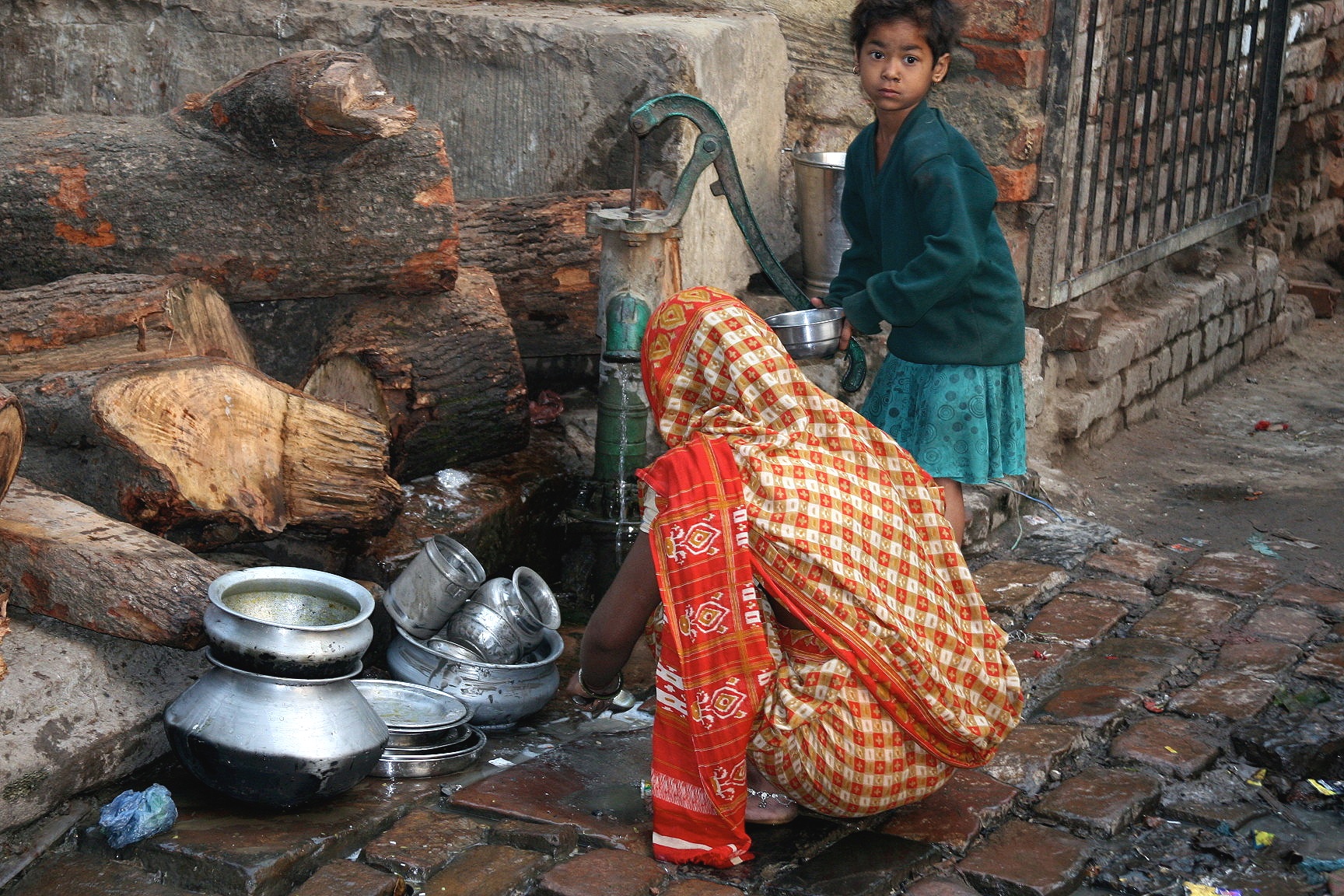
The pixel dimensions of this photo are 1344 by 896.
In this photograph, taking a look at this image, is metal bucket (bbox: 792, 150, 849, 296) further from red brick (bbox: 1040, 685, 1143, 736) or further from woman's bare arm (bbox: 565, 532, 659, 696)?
woman's bare arm (bbox: 565, 532, 659, 696)

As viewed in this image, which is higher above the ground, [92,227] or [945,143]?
[945,143]

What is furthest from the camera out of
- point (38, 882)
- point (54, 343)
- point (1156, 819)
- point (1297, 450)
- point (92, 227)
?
point (1297, 450)

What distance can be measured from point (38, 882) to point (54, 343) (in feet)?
4.42

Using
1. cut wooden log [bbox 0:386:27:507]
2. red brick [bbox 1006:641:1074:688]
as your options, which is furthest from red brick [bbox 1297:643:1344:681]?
cut wooden log [bbox 0:386:27:507]

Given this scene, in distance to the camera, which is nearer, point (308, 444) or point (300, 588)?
point (300, 588)

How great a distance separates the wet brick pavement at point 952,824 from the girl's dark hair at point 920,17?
5.32 ft

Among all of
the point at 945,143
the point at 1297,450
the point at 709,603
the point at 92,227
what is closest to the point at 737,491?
the point at 709,603

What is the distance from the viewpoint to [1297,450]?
549 cm

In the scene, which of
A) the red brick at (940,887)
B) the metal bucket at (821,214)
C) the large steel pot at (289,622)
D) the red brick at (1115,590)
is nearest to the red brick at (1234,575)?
the red brick at (1115,590)

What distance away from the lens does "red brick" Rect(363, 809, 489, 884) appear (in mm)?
2502

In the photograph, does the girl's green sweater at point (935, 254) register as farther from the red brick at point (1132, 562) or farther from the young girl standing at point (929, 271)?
the red brick at point (1132, 562)

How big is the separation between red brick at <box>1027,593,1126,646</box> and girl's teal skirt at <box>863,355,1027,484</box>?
44cm

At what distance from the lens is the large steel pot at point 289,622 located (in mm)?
2629

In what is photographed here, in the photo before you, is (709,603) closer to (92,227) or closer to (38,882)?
(38,882)
